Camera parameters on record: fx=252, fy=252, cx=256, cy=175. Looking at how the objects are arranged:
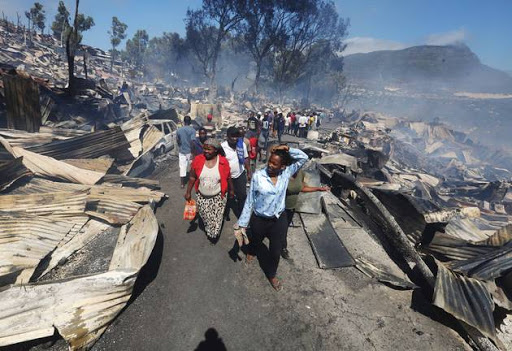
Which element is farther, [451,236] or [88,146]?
[88,146]

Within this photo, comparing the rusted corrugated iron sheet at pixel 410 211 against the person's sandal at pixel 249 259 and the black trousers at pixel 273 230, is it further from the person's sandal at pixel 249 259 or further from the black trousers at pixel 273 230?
the person's sandal at pixel 249 259

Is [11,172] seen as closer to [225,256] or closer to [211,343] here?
[225,256]

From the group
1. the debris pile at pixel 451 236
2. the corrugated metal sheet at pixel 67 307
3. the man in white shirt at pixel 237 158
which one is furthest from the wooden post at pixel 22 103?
the debris pile at pixel 451 236

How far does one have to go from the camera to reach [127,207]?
4758mm

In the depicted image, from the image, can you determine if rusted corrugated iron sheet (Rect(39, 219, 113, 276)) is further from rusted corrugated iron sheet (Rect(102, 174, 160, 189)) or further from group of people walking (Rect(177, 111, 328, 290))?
→ rusted corrugated iron sheet (Rect(102, 174, 160, 189))

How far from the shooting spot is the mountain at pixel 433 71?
7338 centimetres

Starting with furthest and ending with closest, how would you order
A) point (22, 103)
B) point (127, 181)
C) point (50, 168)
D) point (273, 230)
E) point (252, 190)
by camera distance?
point (22, 103), point (127, 181), point (50, 168), point (273, 230), point (252, 190)

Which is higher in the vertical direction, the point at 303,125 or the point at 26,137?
the point at 26,137

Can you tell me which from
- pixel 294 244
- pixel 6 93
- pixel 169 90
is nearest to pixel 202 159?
pixel 294 244

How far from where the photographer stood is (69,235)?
394 cm

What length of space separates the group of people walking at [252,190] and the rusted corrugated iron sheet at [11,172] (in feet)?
12.1

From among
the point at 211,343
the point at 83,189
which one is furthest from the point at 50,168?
the point at 211,343

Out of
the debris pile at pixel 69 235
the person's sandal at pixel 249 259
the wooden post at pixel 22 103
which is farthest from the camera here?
the wooden post at pixel 22 103

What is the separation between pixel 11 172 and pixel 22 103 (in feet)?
13.1
